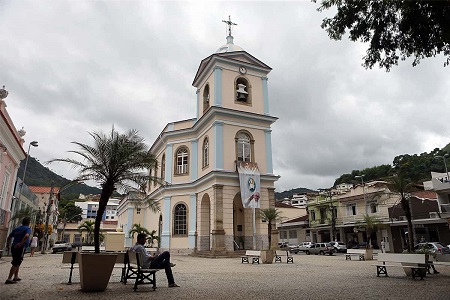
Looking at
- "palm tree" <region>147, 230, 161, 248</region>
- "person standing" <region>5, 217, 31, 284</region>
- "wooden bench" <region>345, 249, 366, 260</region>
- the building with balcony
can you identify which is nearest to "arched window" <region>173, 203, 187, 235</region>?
"palm tree" <region>147, 230, 161, 248</region>

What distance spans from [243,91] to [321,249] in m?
16.1

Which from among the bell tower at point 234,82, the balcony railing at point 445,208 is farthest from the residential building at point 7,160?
the balcony railing at point 445,208

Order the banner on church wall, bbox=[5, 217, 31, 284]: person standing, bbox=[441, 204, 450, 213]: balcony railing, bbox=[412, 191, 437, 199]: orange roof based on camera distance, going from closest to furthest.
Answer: bbox=[5, 217, 31, 284]: person standing
the banner on church wall
bbox=[441, 204, 450, 213]: balcony railing
bbox=[412, 191, 437, 199]: orange roof

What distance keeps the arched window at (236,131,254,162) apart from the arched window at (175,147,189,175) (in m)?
5.37

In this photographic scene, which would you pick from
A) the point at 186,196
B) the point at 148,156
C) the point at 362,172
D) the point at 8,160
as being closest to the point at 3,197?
the point at 8,160

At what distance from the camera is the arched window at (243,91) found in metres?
26.2

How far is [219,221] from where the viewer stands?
21.9 metres

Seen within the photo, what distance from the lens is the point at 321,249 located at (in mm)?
31203

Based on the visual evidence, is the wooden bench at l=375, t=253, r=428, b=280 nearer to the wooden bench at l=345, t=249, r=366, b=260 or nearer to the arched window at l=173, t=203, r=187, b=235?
the wooden bench at l=345, t=249, r=366, b=260

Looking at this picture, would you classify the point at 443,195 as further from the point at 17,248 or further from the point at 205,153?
the point at 17,248

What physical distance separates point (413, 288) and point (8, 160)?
19665mm

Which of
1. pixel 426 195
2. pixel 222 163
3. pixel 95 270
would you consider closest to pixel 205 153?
pixel 222 163

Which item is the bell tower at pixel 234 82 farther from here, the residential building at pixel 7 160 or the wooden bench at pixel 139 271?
the wooden bench at pixel 139 271

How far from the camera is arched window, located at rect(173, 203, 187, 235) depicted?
26.2m
